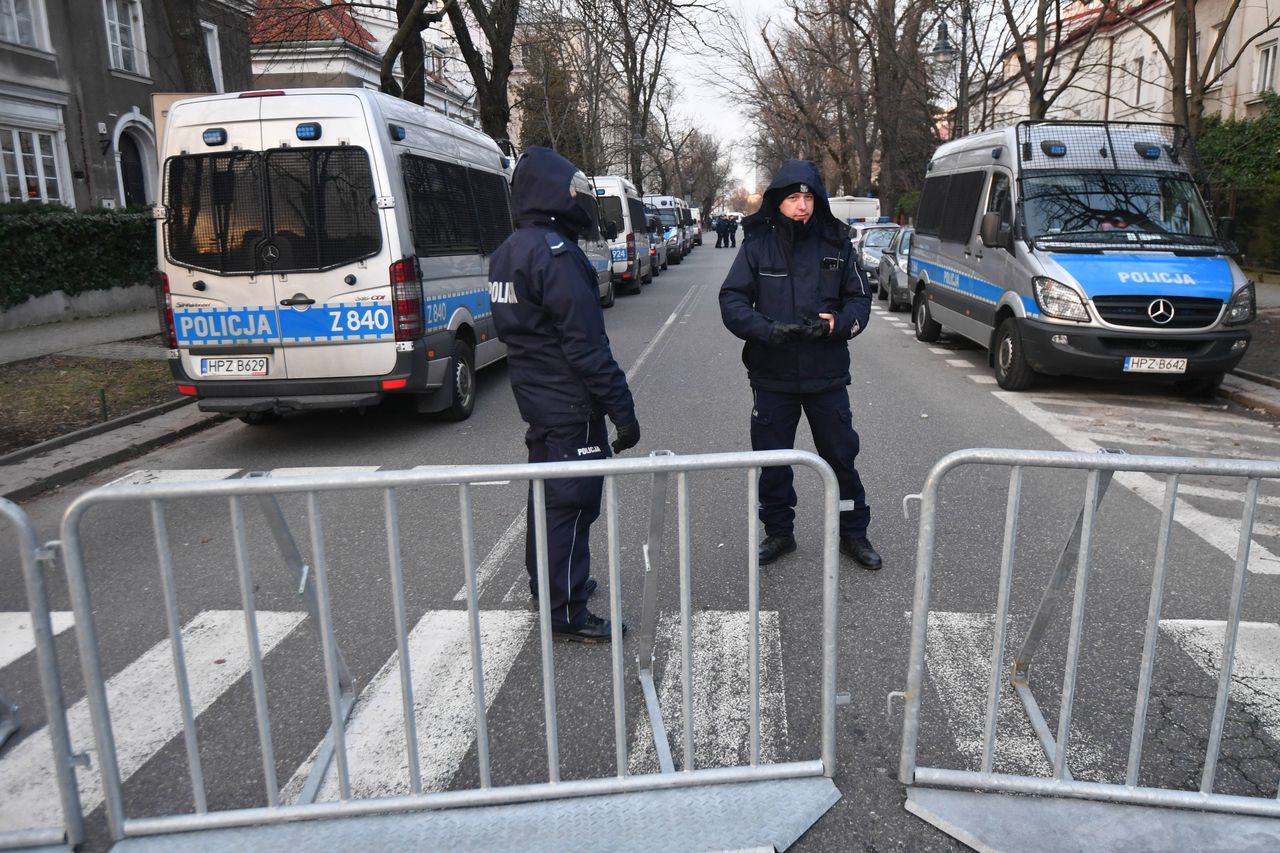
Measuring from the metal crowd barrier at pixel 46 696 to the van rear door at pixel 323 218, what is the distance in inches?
193

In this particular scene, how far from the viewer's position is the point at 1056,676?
3748mm

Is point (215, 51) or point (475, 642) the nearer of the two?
point (475, 642)

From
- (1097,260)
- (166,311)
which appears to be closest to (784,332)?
(166,311)

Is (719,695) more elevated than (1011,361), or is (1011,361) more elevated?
(1011,361)

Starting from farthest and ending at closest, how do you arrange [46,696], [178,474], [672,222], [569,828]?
[672,222] < [178,474] < [569,828] < [46,696]

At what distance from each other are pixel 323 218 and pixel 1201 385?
8.37m

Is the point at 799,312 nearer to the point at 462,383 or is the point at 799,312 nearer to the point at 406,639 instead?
the point at 406,639

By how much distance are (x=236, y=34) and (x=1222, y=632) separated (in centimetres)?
2866

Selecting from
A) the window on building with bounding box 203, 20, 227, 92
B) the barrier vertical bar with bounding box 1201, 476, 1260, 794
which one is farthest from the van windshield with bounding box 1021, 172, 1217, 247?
the window on building with bounding box 203, 20, 227, 92

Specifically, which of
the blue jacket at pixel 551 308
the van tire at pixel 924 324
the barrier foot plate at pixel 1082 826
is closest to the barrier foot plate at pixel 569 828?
the barrier foot plate at pixel 1082 826

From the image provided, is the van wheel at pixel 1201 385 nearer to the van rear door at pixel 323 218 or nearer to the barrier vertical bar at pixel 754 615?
the van rear door at pixel 323 218

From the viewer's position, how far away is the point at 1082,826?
2.77m

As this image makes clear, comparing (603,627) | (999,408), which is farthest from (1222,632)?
(999,408)

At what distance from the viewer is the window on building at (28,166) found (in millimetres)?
18375
